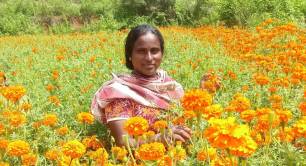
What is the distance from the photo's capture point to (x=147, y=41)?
9.85 ft

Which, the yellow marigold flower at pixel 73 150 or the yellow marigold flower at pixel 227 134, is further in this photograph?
the yellow marigold flower at pixel 73 150

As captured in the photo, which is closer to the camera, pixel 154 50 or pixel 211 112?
pixel 211 112

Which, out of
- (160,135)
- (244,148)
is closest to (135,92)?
(160,135)

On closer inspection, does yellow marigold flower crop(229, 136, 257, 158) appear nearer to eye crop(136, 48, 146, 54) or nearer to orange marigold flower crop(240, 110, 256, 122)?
orange marigold flower crop(240, 110, 256, 122)

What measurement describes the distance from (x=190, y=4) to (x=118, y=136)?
1208 cm

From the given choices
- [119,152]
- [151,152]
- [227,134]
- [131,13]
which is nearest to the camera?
[227,134]

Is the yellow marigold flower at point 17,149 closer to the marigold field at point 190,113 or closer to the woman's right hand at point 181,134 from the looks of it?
the marigold field at point 190,113

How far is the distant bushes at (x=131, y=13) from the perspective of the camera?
429 inches

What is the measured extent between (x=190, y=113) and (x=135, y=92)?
3.82 feet

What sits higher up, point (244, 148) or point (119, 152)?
point (244, 148)

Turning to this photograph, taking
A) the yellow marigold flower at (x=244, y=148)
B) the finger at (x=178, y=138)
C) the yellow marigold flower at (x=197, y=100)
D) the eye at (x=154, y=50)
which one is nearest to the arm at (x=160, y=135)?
the finger at (x=178, y=138)

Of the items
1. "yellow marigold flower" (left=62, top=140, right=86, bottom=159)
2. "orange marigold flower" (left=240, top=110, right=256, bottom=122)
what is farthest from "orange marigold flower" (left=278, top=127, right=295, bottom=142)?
"yellow marigold flower" (left=62, top=140, right=86, bottom=159)

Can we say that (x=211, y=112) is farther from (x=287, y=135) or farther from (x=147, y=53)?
(x=147, y=53)

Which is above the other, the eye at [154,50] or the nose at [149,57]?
the eye at [154,50]
